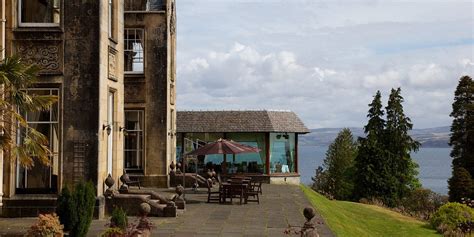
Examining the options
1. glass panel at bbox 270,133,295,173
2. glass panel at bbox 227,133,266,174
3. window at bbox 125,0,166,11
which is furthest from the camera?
glass panel at bbox 270,133,295,173

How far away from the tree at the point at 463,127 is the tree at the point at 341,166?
12164 mm

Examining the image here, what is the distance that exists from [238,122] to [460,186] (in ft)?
64.7

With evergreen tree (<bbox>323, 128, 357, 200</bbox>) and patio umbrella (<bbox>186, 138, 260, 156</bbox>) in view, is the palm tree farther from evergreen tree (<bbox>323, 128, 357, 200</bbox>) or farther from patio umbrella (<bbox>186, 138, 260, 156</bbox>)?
evergreen tree (<bbox>323, 128, 357, 200</bbox>)

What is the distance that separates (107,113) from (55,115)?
5.71 feet

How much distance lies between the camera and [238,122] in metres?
37.8

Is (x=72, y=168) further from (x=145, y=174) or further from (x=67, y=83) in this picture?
(x=145, y=174)

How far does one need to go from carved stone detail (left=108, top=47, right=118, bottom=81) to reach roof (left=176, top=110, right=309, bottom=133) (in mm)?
18327

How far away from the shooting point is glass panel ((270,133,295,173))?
37219mm

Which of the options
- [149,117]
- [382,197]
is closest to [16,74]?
[149,117]

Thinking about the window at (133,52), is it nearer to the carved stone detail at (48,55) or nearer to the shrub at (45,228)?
the carved stone detail at (48,55)

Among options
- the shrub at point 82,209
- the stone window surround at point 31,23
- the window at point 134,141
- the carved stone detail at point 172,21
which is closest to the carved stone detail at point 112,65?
the stone window surround at point 31,23

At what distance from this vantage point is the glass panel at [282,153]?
37.2 meters

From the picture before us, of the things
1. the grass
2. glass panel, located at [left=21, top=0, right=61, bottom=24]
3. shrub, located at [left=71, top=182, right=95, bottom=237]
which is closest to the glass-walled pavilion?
the grass

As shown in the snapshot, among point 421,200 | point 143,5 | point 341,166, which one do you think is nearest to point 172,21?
point 143,5
